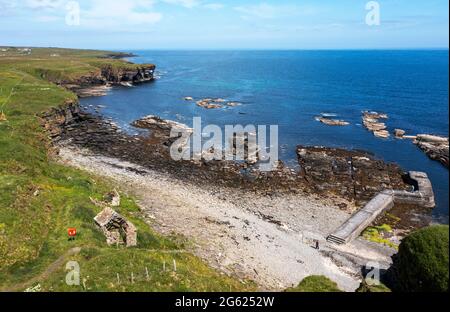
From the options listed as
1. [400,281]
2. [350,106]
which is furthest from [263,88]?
[400,281]

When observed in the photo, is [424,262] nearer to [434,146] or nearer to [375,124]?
[434,146]

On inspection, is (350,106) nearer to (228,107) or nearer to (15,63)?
(228,107)

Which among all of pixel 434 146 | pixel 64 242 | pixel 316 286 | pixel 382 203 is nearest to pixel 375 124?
pixel 434 146

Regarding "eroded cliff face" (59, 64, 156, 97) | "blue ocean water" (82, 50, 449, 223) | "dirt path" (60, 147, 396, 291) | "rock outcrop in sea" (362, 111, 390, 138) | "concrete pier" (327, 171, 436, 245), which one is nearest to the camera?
"dirt path" (60, 147, 396, 291)

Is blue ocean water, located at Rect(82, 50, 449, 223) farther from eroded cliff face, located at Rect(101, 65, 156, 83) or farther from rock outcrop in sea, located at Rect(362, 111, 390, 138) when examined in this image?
eroded cliff face, located at Rect(101, 65, 156, 83)


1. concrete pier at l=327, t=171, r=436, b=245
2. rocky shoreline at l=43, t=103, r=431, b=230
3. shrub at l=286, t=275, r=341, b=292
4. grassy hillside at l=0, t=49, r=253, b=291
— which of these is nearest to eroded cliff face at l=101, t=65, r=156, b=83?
rocky shoreline at l=43, t=103, r=431, b=230
